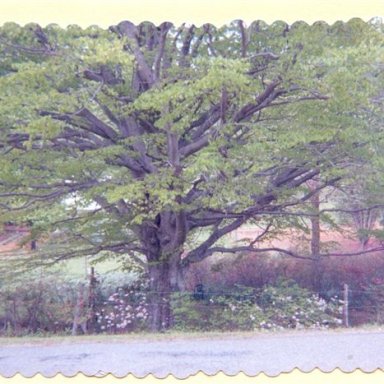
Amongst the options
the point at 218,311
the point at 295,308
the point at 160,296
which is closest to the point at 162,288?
the point at 160,296

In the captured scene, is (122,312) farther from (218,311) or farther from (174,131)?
(174,131)

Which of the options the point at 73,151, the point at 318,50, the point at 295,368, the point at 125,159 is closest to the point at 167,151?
the point at 125,159

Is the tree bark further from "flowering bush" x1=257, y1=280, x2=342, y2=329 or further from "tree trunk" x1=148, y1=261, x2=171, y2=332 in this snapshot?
"flowering bush" x1=257, y1=280, x2=342, y2=329

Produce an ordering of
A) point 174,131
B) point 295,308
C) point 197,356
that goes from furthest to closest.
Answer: point 174,131, point 295,308, point 197,356

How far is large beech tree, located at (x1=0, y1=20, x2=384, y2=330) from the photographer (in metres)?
4.41

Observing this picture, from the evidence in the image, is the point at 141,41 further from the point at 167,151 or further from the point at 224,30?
the point at 167,151

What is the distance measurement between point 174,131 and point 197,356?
190 centimetres

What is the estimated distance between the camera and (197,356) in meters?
3.81

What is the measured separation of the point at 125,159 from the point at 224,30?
1.38 metres

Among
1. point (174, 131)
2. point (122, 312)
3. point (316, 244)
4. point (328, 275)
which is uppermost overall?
point (174, 131)

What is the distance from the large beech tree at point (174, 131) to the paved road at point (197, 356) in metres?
0.81

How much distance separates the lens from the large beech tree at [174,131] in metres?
4.41

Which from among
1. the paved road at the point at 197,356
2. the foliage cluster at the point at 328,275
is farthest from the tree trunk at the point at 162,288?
the paved road at the point at 197,356

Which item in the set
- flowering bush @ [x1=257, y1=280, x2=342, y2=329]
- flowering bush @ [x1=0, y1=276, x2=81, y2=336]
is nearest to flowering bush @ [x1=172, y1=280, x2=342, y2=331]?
flowering bush @ [x1=257, y1=280, x2=342, y2=329]
